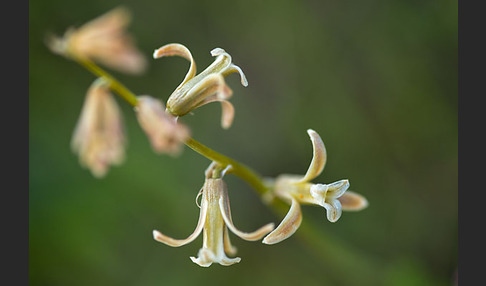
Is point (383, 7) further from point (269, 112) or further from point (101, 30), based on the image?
point (101, 30)

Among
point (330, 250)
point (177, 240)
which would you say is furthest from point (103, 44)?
point (330, 250)

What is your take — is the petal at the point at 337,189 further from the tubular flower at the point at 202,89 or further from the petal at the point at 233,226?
the tubular flower at the point at 202,89

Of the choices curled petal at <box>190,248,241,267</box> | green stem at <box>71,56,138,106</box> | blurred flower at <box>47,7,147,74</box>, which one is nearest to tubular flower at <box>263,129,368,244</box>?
curled petal at <box>190,248,241,267</box>

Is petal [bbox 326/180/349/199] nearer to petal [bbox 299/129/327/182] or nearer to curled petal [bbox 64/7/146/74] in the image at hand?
petal [bbox 299/129/327/182]

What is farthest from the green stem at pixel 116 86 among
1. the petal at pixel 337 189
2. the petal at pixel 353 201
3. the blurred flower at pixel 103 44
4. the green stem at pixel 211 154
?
the petal at pixel 353 201

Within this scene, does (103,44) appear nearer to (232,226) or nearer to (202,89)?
(202,89)

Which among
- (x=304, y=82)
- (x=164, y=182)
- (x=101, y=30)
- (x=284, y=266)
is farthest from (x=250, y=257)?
(x=101, y=30)
